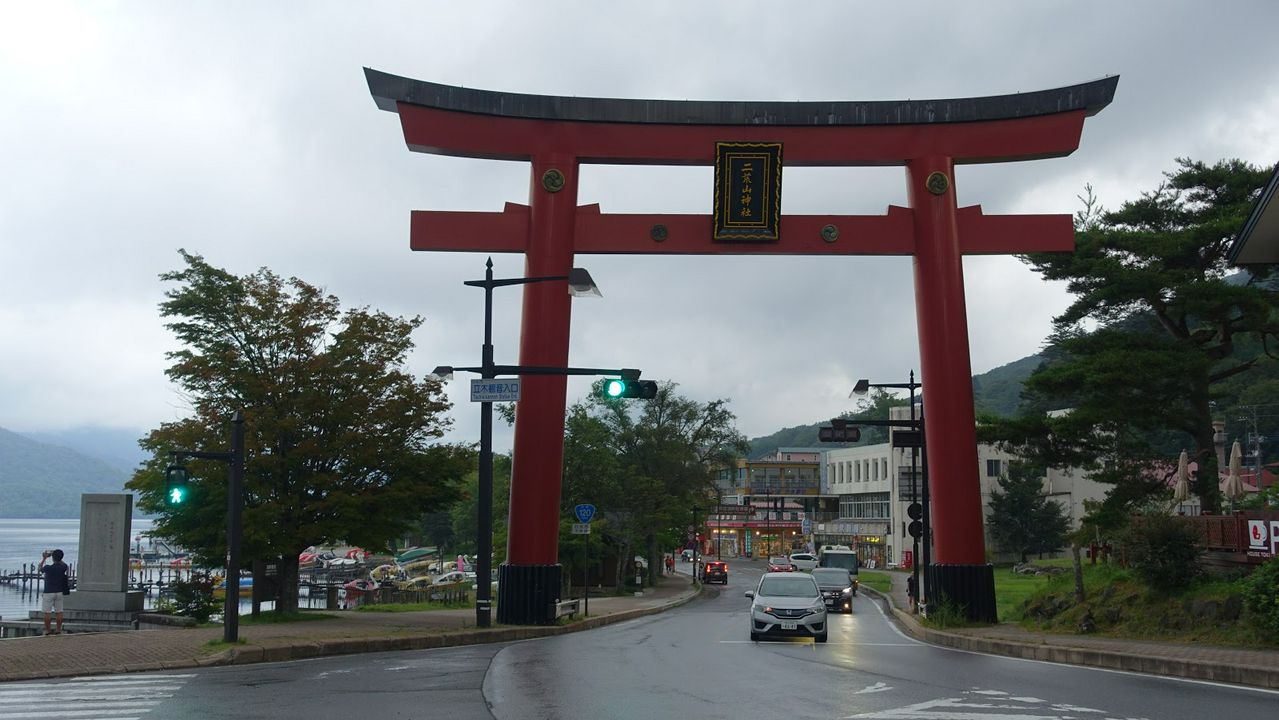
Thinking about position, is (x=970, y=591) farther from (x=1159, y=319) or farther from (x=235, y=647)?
(x=235, y=647)

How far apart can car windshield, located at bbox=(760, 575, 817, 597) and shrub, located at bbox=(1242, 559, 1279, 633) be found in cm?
808

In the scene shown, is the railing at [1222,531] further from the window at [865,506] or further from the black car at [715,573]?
the window at [865,506]

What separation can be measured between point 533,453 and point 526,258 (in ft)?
15.2

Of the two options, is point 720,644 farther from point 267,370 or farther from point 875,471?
point 875,471

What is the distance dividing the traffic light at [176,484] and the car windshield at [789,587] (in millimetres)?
11252

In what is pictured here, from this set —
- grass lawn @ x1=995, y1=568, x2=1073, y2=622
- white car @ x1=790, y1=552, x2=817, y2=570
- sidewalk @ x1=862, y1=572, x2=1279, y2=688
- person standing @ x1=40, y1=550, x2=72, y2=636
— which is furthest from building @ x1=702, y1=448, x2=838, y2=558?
person standing @ x1=40, y1=550, x2=72, y2=636

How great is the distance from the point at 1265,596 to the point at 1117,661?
2308 millimetres

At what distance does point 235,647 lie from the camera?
16.6 metres

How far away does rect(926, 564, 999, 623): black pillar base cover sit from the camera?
76.8 feet

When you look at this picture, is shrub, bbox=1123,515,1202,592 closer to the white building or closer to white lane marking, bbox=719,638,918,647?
white lane marking, bbox=719,638,918,647

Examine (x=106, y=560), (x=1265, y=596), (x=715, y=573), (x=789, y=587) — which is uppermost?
(x=106, y=560)

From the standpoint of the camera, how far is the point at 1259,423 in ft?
254

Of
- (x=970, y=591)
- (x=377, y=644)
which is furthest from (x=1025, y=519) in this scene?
(x=377, y=644)

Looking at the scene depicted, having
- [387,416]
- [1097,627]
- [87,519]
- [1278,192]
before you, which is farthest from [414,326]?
[1278,192]
